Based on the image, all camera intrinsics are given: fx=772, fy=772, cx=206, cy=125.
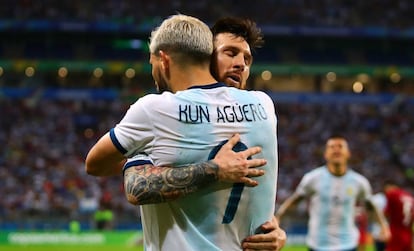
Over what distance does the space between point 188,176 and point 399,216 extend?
35.0ft

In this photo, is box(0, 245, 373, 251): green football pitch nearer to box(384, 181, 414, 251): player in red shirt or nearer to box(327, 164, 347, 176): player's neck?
box(384, 181, 414, 251): player in red shirt

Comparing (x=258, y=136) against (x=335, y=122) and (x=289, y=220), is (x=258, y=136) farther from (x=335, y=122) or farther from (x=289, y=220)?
(x=335, y=122)

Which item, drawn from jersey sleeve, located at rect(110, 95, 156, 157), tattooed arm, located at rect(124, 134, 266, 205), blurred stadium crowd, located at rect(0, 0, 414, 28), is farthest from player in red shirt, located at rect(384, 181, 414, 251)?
blurred stadium crowd, located at rect(0, 0, 414, 28)

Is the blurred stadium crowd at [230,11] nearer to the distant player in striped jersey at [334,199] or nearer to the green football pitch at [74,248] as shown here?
the green football pitch at [74,248]

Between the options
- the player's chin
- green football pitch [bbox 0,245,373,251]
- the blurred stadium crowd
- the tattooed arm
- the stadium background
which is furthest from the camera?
the blurred stadium crowd

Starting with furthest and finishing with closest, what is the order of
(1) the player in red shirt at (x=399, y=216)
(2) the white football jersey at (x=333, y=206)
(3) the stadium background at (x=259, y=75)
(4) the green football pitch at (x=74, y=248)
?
(3) the stadium background at (x=259, y=75), (4) the green football pitch at (x=74, y=248), (1) the player in red shirt at (x=399, y=216), (2) the white football jersey at (x=333, y=206)

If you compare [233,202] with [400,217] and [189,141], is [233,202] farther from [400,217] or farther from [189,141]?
[400,217]

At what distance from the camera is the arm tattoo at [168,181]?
120 inches

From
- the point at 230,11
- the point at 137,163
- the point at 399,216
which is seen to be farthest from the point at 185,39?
the point at 230,11

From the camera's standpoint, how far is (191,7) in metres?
44.5

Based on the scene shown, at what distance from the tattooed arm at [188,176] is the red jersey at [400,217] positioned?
10249mm

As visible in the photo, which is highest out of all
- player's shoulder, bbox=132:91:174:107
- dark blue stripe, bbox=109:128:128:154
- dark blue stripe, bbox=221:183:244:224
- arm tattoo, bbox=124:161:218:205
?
player's shoulder, bbox=132:91:174:107

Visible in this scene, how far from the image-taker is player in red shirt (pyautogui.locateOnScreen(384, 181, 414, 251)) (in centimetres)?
1284

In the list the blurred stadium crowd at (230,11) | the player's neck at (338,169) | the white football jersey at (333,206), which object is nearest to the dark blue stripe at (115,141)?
the white football jersey at (333,206)
